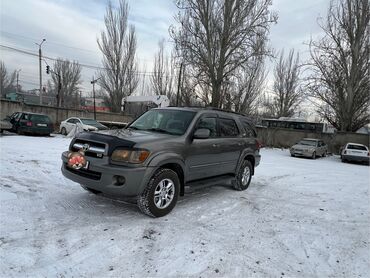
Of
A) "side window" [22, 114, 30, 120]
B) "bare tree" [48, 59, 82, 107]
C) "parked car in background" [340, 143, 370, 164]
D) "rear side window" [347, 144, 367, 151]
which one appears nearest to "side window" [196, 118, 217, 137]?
"side window" [22, 114, 30, 120]

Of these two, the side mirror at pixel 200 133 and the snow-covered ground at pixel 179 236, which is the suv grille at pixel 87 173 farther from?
the side mirror at pixel 200 133

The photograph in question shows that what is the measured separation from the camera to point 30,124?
710 inches

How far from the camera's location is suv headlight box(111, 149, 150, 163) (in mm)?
4480

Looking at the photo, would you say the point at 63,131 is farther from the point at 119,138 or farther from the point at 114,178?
the point at 114,178

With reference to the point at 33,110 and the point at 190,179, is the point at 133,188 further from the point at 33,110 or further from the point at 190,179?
the point at 33,110

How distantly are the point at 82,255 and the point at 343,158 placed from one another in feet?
65.8

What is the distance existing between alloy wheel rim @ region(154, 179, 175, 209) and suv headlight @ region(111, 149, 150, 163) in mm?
569

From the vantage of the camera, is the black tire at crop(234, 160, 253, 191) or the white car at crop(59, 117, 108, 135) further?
the white car at crop(59, 117, 108, 135)

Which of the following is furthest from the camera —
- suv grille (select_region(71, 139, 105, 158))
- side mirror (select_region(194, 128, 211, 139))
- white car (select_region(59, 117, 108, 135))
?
white car (select_region(59, 117, 108, 135))

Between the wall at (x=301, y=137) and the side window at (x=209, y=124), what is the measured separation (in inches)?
870

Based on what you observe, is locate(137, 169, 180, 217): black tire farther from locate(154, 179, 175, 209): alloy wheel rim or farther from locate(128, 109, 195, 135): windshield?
locate(128, 109, 195, 135): windshield

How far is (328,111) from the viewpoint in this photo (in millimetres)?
28328

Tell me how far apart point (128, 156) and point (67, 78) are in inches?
2418

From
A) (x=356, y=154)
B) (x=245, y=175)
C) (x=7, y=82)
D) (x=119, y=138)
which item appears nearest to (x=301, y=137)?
(x=356, y=154)
